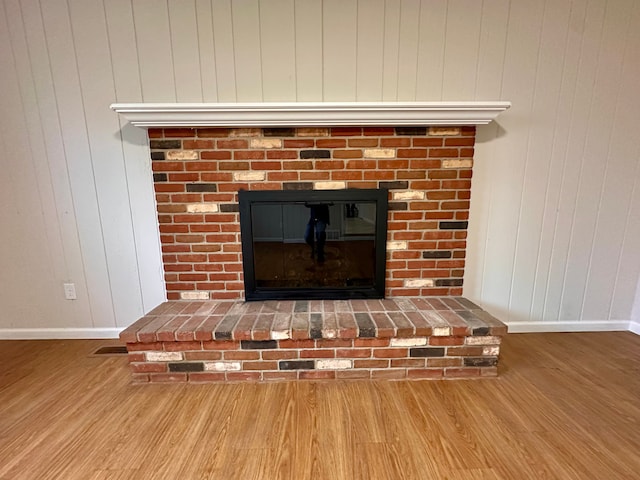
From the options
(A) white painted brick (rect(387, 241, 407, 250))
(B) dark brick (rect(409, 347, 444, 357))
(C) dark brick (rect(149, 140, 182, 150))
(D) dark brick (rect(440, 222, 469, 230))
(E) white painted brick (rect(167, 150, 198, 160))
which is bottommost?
(B) dark brick (rect(409, 347, 444, 357))

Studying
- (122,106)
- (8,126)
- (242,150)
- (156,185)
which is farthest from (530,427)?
(8,126)

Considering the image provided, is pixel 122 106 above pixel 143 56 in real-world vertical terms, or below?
below

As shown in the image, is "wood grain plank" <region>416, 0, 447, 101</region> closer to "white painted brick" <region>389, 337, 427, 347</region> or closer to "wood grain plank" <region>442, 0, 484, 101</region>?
"wood grain plank" <region>442, 0, 484, 101</region>

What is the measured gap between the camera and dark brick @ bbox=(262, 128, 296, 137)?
5.92 ft

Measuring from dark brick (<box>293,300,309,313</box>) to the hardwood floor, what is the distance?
1.32 ft

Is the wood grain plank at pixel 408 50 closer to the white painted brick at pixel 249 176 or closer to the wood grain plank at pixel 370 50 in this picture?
the wood grain plank at pixel 370 50

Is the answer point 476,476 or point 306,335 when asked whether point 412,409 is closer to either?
point 476,476

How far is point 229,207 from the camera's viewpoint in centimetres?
189

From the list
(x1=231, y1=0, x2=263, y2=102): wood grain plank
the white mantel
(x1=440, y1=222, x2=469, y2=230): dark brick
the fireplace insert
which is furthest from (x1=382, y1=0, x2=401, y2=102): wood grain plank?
(x1=440, y1=222, x2=469, y2=230): dark brick

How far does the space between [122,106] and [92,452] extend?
5.27 ft

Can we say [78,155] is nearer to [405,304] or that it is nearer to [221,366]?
[221,366]

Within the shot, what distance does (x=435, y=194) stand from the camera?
1909mm

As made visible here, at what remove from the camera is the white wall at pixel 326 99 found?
1.73 m

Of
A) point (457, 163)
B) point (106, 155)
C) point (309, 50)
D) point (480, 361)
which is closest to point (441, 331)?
point (480, 361)
